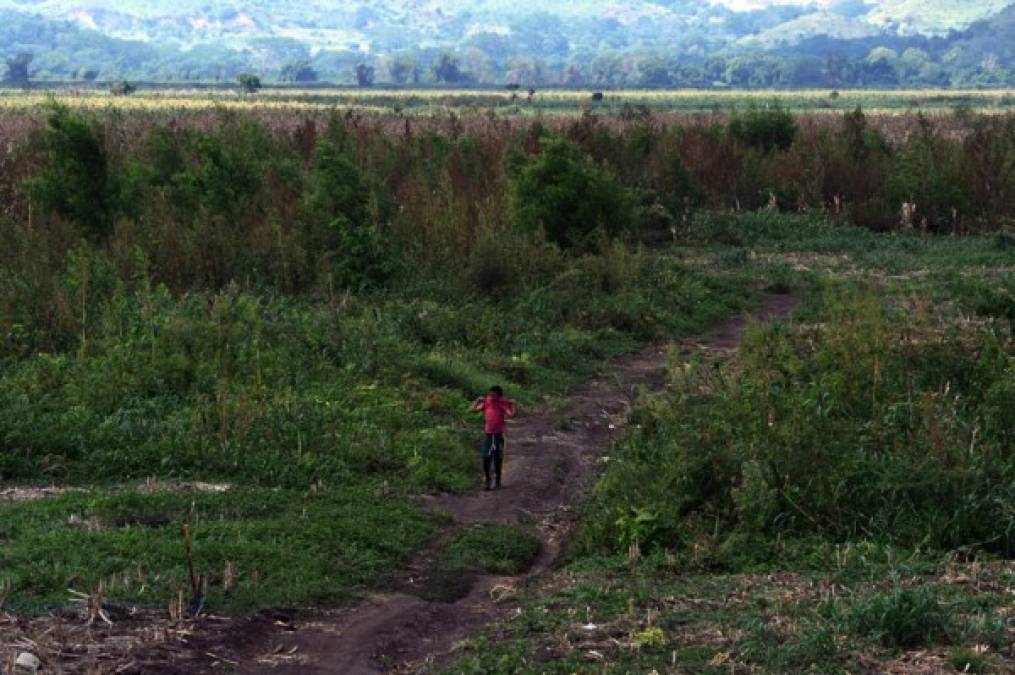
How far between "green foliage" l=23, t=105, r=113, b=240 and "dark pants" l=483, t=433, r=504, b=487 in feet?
35.6

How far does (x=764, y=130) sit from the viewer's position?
117 feet

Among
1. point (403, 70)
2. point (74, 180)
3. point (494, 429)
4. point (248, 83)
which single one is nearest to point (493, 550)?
point (494, 429)

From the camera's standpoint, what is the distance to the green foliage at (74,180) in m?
21.2

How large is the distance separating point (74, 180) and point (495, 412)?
1158 centimetres

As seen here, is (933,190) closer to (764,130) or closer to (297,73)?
(764,130)

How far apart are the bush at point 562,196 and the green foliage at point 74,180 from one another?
6.27 meters

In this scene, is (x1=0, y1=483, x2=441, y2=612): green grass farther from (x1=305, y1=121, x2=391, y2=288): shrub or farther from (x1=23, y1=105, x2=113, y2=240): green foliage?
(x1=23, y1=105, x2=113, y2=240): green foliage

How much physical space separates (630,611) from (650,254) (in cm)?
1691

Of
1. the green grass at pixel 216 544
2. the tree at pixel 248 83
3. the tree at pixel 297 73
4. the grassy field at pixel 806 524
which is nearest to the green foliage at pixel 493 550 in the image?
the green grass at pixel 216 544

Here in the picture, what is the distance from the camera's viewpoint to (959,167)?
2919 cm

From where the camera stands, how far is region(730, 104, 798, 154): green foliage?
117ft

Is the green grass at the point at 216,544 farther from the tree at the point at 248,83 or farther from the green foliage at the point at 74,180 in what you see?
the tree at the point at 248,83

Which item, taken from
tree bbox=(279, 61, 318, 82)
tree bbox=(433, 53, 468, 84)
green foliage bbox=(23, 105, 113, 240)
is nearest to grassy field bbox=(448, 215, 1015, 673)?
green foliage bbox=(23, 105, 113, 240)

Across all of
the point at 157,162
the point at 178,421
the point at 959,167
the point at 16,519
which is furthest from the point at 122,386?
the point at 959,167
